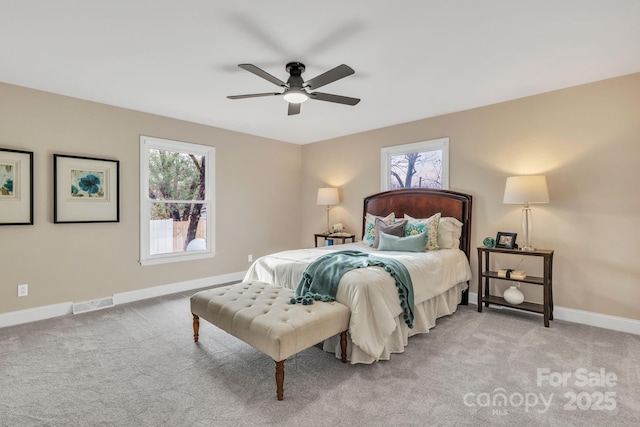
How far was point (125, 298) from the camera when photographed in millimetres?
4051

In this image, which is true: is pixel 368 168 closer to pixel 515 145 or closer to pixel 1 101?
pixel 515 145

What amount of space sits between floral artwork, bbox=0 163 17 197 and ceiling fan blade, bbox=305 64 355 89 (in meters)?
3.26

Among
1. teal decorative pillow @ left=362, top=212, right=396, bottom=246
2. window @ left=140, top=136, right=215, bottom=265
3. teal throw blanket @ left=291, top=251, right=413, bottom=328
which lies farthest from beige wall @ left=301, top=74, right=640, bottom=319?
window @ left=140, top=136, right=215, bottom=265

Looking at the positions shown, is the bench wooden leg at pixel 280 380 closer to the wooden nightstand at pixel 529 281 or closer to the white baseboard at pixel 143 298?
the wooden nightstand at pixel 529 281

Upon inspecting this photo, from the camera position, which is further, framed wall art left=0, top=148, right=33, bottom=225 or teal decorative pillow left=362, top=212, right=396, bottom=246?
teal decorative pillow left=362, top=212, right=396, bottom=246

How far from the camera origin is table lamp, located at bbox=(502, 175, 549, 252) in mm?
3250

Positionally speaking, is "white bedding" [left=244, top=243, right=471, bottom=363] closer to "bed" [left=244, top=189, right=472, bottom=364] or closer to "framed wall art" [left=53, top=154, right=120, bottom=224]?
"bed" [left=244, top=189, right=472, bottom=364]

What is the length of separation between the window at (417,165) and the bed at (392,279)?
0.73ft

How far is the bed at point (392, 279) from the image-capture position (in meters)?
2.44

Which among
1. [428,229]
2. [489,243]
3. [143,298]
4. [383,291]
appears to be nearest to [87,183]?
[143,298]

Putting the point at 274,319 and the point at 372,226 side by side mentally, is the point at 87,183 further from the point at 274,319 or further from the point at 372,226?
the point at 372,226

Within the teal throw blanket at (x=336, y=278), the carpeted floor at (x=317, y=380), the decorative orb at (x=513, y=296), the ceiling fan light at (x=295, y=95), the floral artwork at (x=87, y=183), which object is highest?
the ceiling fan light at (x=295, y=95)

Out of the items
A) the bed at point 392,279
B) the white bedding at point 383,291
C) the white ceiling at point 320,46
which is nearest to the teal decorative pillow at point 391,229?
the bed at point 392,279

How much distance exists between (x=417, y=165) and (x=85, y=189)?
444cm
